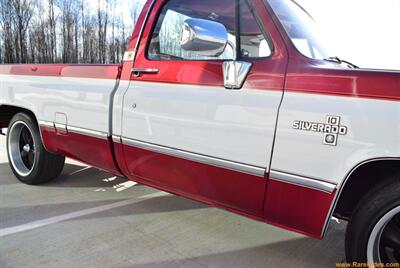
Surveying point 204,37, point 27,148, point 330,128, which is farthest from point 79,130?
point 330,128

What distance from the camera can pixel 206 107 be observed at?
94.5 inches

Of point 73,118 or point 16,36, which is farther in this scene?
point 16,36

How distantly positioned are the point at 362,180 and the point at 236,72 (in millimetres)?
993

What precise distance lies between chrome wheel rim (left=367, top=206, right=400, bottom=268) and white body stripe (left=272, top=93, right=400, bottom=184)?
32 centimetres

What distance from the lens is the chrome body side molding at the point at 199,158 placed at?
88.6 inches

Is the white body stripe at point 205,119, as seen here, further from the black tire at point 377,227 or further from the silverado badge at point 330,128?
the black tire at point 377,227

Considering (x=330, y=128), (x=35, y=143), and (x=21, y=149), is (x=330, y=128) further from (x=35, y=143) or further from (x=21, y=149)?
(x=21, y=149)

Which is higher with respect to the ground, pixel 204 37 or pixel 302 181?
pixel 204 37

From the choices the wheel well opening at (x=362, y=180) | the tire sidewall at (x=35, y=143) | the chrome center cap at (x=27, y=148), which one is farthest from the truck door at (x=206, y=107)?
the chrome center cap at (x=27, y=148)

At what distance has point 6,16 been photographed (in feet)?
86.8

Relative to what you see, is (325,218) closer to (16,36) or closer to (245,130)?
(245,130)

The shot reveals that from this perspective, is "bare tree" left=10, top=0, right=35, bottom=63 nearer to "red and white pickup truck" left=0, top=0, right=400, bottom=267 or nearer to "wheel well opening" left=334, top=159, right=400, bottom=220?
"red and white pickup truck" left=0, top=0, right=400, bottom=267

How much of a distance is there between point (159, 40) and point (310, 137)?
5.00 feet

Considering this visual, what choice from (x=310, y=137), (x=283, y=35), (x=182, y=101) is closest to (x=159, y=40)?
(x=182, y=101)
